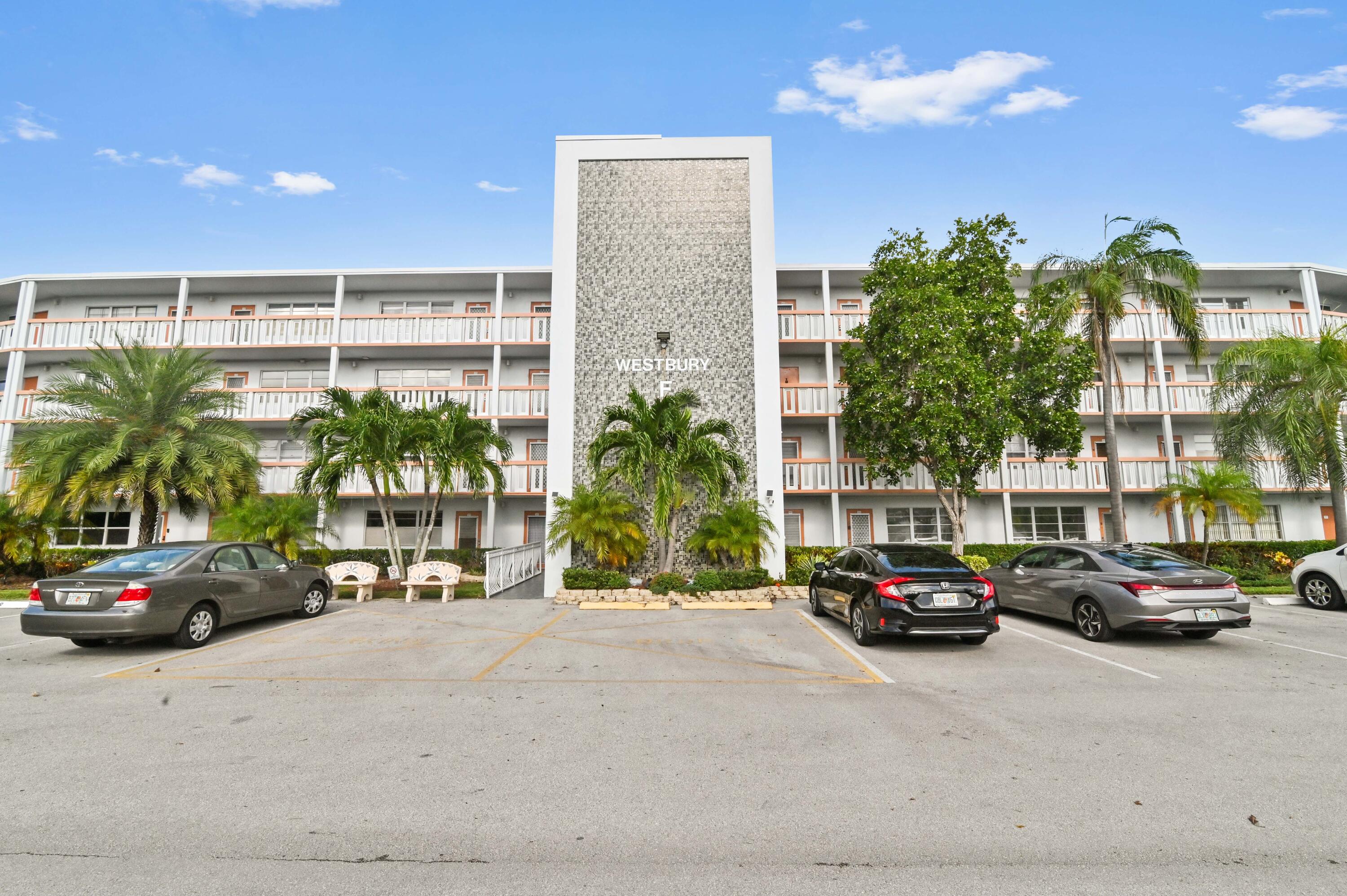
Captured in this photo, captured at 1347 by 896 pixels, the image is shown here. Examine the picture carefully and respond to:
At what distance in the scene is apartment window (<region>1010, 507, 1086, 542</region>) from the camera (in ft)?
75.8

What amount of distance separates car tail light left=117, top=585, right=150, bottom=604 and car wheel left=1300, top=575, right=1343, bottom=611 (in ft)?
66.5

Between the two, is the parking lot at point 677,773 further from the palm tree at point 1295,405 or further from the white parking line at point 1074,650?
the palm tree at point 1295,405

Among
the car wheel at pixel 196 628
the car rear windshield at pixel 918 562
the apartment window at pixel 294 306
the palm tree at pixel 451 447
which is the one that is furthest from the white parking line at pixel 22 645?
the apartment window at pixel 294 306

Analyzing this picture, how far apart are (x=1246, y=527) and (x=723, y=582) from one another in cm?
2011

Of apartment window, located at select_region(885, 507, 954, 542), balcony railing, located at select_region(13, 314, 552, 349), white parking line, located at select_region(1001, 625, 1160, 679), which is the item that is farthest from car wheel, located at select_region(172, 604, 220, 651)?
apartment window, located at select_region(885, 507, 954, 542)

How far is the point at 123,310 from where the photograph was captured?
25.2 m

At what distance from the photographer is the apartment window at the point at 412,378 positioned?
24.5 m

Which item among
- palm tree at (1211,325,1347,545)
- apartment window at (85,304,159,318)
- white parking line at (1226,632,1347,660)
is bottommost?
white parking line at (1226,632,1347,660)

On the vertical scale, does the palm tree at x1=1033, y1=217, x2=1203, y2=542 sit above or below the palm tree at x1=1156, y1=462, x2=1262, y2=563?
above

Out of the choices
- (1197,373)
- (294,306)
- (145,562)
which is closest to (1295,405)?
(1197,373)

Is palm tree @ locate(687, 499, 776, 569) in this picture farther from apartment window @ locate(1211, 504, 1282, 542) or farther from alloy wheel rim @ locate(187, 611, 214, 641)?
apartment window @ locate(1211, 504, 1282, 542)

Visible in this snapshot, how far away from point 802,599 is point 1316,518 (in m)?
20.6

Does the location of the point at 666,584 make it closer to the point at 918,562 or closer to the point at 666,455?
the point at 666,455

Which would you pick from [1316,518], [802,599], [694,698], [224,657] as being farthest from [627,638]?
[1316,518]
